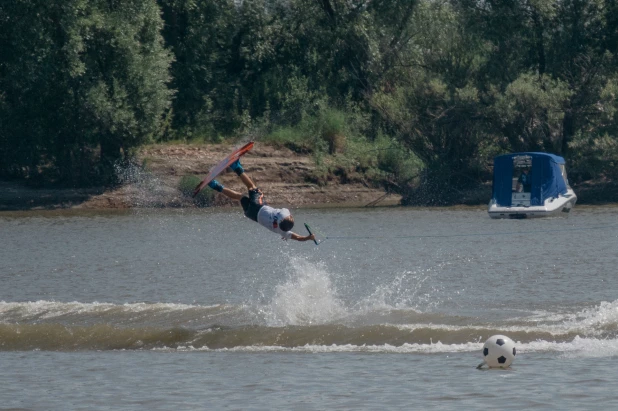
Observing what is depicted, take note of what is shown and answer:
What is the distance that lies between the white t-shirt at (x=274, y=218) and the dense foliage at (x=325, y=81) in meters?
26.6

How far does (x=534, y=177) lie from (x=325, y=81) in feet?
53.4

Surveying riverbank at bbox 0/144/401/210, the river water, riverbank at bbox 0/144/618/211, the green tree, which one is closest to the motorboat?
riverbank at bbox 0/144/618/211

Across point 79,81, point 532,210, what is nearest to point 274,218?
point 532,210

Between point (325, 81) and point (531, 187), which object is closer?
point (531, 187)

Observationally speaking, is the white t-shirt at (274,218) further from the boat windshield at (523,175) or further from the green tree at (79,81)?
the green tree at (79,81)

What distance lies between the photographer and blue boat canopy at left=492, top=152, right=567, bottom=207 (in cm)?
3891

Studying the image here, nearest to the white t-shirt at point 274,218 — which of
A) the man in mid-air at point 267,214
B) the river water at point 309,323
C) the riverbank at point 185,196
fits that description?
the man in mid-air at point 267,214

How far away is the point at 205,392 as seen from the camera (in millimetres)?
13336

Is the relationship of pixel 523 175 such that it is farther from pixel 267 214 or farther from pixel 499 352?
pixel 499 352

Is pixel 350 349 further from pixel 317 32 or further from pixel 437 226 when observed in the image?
pixel 317 32

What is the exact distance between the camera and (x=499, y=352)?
45.6 ft

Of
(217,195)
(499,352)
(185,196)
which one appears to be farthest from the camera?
(217,195)

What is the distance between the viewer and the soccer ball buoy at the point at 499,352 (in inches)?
547

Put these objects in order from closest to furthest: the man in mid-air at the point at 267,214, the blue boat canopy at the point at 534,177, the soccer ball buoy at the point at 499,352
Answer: the soccer ball buoy at the point at 499,352 < the man in mid-air at the point at 267,214 < the blue boat canopy at the point at 534,177
